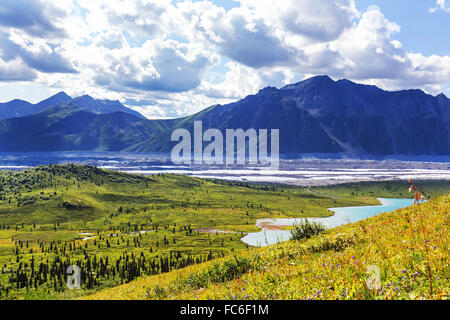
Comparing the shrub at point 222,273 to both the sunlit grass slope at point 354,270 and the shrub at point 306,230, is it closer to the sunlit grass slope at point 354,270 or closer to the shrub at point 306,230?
the sunlit grass slope at point 354,270

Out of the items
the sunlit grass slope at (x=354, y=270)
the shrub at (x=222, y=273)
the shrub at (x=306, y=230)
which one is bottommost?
the shrub at (x=222, y=273)

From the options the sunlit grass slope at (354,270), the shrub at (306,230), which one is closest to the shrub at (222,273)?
the sunlit grass slope at (354,270)

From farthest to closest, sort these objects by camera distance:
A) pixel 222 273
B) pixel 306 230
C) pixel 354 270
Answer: pixel 306 230 < pixel 222 273 < pixel 354 270

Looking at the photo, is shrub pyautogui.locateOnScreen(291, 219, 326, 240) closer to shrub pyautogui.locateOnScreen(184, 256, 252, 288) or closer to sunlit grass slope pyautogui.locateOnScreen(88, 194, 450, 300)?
sunlit grass slope pyautogui.locateOnScreen(88, 194, 450, 300)

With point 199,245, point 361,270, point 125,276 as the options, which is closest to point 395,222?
point 361,270

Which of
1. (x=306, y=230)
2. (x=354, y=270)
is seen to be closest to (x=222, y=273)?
(x=354, y=270)

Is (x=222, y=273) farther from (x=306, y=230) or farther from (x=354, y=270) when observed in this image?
(x=306, y=230)

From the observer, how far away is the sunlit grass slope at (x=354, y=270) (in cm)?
931

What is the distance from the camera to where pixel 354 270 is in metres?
11.7

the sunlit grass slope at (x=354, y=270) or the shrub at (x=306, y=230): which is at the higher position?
the sunlit grass slope at (x=354, y=270)

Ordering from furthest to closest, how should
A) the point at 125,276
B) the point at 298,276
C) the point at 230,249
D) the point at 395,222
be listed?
the point at 230,249 < the point at 125,276 < the point at 395,222 < the point at 298,276

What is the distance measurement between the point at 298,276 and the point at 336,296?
12.0 ft
